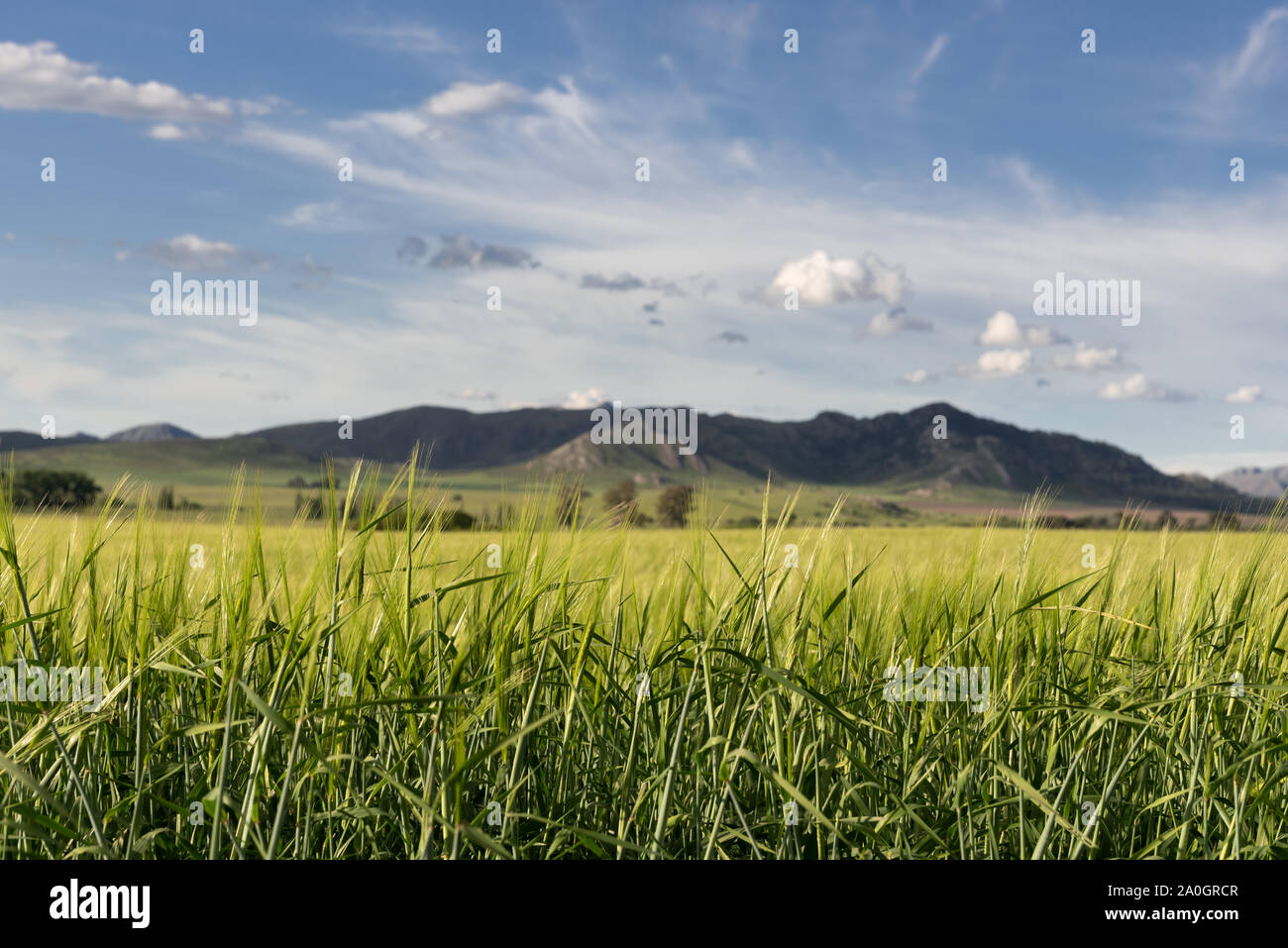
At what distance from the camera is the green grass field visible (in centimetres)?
244

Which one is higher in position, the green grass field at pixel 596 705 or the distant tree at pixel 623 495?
the distant tree at pixel 623 495

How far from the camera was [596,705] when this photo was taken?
2.84m

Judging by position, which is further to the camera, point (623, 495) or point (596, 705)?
point (623, 495)

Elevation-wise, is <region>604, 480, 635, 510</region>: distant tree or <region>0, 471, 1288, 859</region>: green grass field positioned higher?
<region>604, 480, 635, 510</region>: distant tree

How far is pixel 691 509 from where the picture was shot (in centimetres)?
292

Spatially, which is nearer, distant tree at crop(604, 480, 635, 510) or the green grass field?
the green grass field

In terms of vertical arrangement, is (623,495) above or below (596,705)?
above

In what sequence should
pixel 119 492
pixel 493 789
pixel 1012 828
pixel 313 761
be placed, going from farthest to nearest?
pixel 119 492
pixel 1012 828
pixel 493 789
pixel 313 761

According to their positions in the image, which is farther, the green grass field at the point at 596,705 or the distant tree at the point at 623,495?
the distant tree at the point at 623,495

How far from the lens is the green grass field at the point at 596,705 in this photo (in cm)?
244
